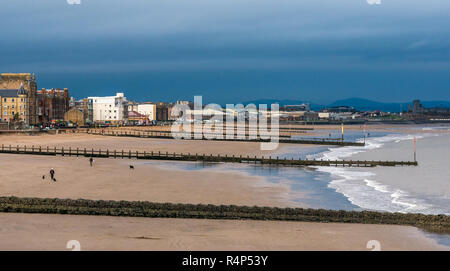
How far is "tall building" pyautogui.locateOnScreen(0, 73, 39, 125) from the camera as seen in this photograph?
429ft

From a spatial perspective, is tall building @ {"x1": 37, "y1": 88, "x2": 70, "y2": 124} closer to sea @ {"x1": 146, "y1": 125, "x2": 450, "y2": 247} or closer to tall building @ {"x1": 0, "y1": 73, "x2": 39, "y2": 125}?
tall building @ {"x1": 0, "y1": 73, "x2": 39, "y2": 125}

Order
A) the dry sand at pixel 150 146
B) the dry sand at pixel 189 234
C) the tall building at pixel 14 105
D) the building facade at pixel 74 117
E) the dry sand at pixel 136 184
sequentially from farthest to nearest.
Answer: the building facade at pixel 74 117 < the tall building at pixel 14 105 < the dry sand at pixel 150 146 < the dry sand at pixel 136 184 < the dry sand at pixel 189 234

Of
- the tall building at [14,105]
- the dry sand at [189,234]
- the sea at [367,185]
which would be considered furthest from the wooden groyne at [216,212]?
the tall building at [14,105]

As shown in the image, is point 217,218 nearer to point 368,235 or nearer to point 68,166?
point 368,235

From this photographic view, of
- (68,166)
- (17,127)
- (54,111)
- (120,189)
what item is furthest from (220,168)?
(54,111)

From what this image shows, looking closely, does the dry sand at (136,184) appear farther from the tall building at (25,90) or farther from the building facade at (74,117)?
the building facade at (74,117)

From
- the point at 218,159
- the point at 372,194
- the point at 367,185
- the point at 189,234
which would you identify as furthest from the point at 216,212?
the point at 218,159

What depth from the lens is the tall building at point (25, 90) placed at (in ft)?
429

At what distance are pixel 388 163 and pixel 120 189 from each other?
37654 mm

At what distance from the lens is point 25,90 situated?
131 m

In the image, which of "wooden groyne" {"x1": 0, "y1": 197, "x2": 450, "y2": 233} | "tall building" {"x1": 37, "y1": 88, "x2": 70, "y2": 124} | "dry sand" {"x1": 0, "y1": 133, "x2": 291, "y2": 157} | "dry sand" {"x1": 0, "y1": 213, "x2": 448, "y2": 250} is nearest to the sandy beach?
"dry sand" {"x1": 0, "y1": 213, "x2": 448, "y2": 250}

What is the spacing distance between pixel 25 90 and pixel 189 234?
11890 centimetres

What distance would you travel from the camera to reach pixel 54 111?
155750 millimetres

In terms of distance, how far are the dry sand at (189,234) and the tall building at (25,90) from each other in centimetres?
11010
